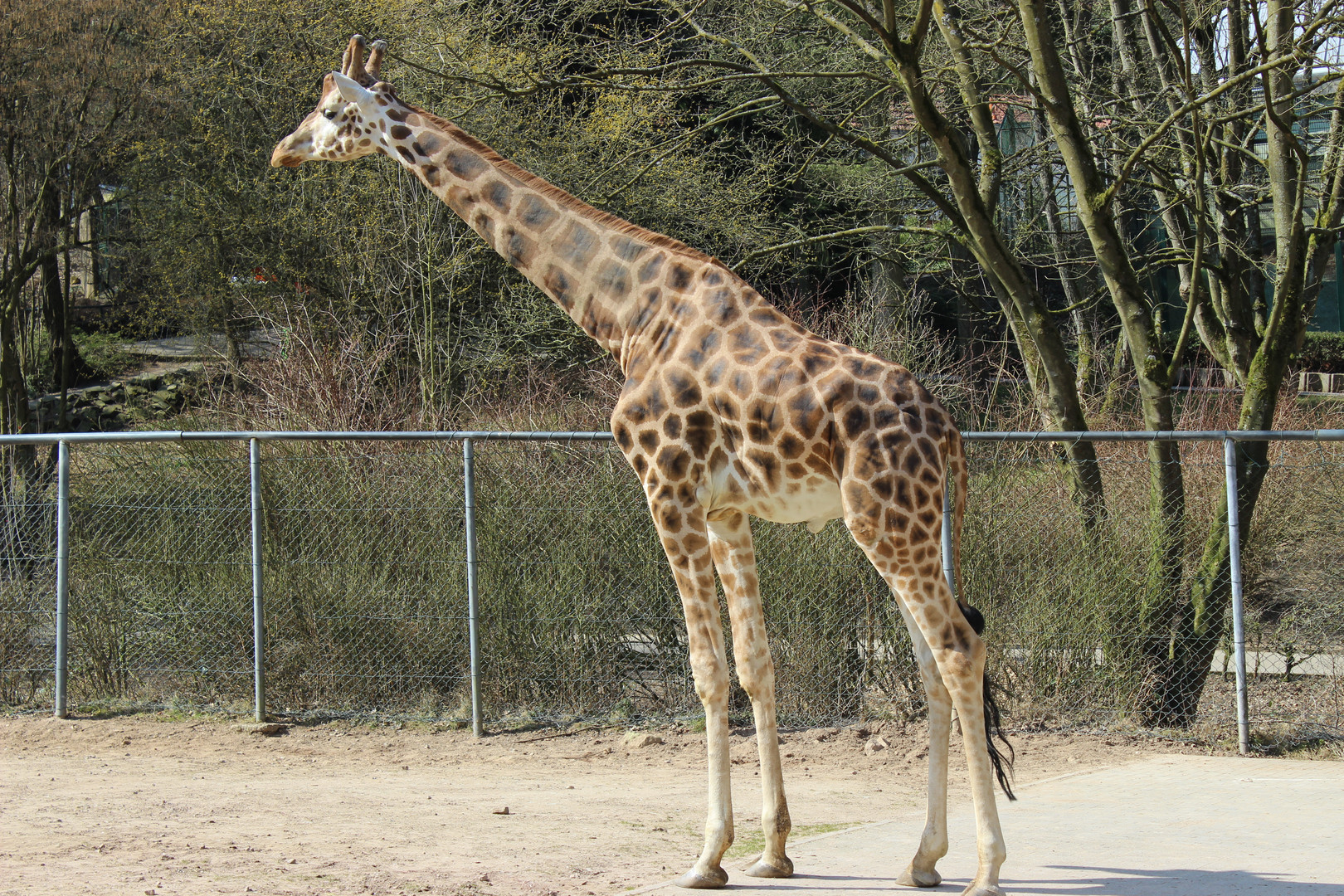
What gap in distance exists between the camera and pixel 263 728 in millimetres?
7680

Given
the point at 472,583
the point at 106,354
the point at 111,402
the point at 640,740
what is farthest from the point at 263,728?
the point at 106,354

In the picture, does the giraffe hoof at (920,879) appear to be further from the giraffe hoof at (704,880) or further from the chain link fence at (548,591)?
the chain link fence at (548,591)

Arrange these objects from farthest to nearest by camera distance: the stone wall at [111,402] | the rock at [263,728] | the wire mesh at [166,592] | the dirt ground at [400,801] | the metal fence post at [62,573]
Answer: the stone wall at [111,402]
the wire mesh at [166,592]
the metal fence post at [62,573]
the rock at [263,728]
the dirt ground at [400,801]

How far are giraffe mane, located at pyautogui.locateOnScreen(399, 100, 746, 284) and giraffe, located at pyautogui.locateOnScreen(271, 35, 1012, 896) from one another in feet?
0.04

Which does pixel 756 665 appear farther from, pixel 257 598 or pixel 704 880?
pixel 257 598

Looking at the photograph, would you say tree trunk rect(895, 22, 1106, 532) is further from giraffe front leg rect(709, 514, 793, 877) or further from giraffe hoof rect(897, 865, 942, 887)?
giraffe hoof rect(897, 865, 942, 887)

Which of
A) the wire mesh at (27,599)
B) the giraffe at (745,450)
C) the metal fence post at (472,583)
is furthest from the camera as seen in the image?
the wire mesh at (27,599)

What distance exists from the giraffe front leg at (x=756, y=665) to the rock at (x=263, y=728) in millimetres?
4017

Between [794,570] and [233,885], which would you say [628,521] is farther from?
[233,885]

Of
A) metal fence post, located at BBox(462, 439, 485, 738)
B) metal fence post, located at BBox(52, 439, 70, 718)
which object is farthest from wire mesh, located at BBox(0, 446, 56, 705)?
metal fence post, located at BBox(462, 439, 485, 738)

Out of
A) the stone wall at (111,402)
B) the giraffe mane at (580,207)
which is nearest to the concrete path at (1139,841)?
the giraffe mane at (580,207)

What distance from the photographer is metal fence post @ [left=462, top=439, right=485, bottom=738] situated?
24.4 ft

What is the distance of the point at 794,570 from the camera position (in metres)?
7.70

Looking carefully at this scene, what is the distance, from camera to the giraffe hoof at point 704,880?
177 inches
